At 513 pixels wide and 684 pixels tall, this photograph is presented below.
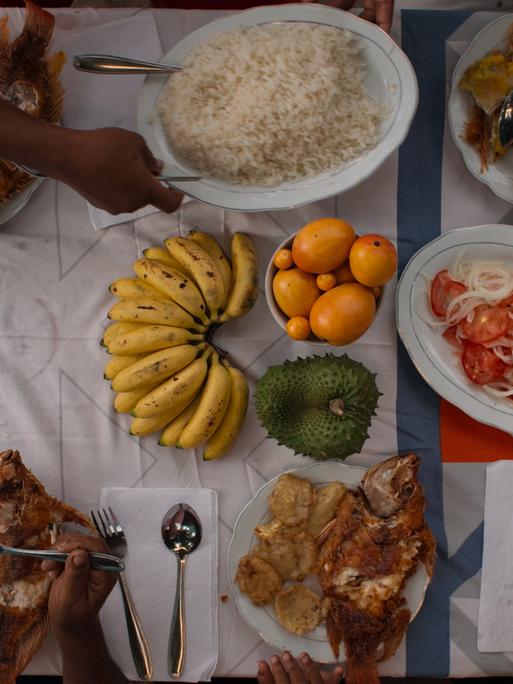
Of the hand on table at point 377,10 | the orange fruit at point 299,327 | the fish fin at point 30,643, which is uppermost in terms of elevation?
the hand on table at point 377,10

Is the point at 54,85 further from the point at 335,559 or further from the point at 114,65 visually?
the point at 335,559

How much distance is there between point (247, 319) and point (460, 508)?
0.49 metres

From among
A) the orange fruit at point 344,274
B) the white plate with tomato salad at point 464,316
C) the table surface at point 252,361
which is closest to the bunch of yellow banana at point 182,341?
the table surface at point 252,361

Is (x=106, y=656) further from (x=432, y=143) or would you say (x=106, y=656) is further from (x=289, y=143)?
(x=432, y=143)

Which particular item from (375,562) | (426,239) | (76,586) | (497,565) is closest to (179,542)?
(76,586)

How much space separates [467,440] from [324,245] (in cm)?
45

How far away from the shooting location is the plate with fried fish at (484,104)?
1.02 meters

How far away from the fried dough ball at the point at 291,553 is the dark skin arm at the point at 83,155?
59 centimetres

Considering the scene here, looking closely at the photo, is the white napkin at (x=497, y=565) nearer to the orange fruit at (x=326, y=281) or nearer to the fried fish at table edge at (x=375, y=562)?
the fried fish at table edge at (x=375, y=562)

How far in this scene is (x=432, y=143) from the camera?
111cm

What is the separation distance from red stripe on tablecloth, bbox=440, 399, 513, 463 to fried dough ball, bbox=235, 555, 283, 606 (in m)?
0.35

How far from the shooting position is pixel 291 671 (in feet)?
3.40

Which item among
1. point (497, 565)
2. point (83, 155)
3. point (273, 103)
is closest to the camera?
point (83, 155)

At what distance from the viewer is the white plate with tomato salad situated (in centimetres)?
104
